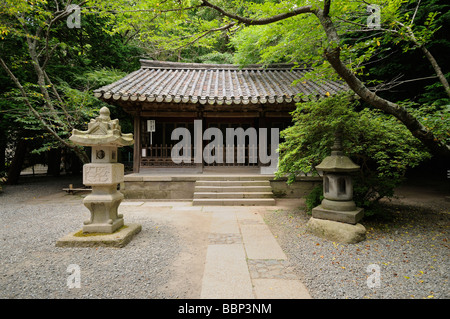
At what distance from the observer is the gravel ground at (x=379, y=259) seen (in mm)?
2562

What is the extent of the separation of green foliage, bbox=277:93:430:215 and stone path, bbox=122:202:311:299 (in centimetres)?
176

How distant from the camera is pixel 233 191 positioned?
7480mm

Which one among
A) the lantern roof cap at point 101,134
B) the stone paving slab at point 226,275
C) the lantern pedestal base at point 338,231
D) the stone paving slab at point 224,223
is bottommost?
the stone paving slab at point 224,223

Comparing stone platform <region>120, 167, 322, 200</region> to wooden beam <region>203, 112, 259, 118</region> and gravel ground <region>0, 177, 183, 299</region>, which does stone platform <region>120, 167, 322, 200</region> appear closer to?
gravel ground <region>0, 177, 183, 299</region>

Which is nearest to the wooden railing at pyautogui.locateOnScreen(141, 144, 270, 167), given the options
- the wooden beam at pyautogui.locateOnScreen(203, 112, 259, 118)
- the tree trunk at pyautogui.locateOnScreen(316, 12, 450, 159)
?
the wooden beam at pyautogui.locateOnScreen(203, 112, 259, 118)

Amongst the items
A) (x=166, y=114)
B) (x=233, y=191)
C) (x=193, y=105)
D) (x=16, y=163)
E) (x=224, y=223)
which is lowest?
(x=224, y=223)

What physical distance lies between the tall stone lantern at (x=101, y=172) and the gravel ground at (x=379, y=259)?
138 inches

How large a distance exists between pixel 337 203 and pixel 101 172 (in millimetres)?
4887

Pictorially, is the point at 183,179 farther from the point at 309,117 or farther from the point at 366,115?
the point at 366,115

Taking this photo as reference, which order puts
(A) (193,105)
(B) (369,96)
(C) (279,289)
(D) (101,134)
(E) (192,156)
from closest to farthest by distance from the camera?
(C) (279,289)
(B) (369,96)
(D) (101,134)
(A) (193,105)
(E) (192,156)

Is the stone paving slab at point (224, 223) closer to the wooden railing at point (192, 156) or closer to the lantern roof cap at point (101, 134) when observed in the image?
the lantern roof cap at point (101, 134)

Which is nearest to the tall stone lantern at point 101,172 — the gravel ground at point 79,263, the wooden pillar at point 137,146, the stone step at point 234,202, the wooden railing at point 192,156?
the gravel ground at point 79,263

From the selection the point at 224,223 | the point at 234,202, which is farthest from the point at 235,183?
the point at 224,223

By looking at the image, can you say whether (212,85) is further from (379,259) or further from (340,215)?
(379,259)
